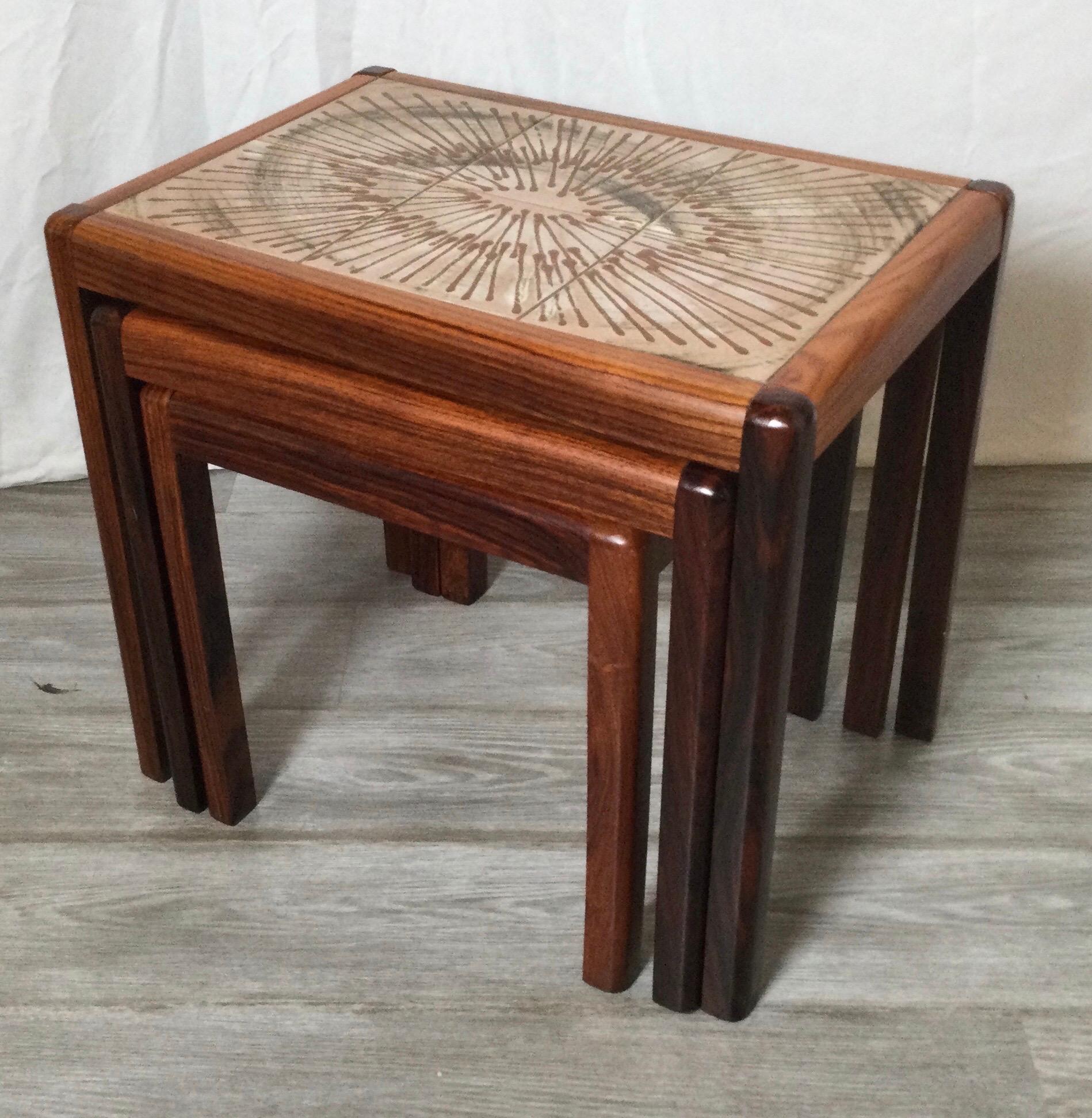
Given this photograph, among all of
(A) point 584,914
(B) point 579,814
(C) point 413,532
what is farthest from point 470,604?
(A) point 584,914

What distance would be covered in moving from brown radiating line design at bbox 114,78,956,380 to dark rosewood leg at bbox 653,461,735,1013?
79mm

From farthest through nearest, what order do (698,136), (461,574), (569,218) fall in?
(461,574), (698,136), (569,218)

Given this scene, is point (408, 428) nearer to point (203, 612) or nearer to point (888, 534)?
point (203, 612)

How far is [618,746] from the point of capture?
0.88 metres

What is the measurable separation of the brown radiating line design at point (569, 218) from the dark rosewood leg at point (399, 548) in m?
0.40

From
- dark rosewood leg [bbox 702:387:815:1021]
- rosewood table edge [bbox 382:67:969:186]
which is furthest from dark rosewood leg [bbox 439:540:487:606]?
dark rosewood leg [bbox 702:387:815:1021]

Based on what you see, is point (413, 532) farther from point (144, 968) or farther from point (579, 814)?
A: point (144, 968)

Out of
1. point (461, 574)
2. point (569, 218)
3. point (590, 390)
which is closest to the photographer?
point (590, 390)

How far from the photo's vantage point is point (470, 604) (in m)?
1.38

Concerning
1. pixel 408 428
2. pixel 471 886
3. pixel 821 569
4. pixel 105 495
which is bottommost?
pixel 471 886

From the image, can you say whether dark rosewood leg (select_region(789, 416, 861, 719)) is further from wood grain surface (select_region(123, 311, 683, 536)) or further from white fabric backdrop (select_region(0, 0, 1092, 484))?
white fabric backdrop (select_region(0, 0, 1092, 484))

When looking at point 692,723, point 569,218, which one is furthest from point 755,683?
point 569,218

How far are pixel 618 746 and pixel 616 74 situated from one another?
0.77m

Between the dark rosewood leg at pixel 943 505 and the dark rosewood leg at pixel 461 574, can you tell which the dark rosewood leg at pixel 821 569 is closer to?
the dark rosewood leg at pixel 943 505
